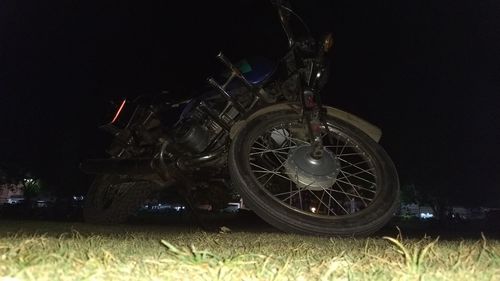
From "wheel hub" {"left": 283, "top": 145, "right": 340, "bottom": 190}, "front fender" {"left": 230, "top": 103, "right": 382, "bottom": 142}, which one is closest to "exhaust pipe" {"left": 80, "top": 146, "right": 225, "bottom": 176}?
"front fender" {"left": 230, "top": 103, "right": 382, "bottom": 142}

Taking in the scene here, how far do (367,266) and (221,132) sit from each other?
283cm

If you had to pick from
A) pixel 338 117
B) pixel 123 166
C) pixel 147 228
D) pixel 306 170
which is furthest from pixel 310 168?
pixel 147 228

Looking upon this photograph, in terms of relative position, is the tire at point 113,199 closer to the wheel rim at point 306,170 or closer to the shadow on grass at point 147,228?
the shadow on grass at point 147,228

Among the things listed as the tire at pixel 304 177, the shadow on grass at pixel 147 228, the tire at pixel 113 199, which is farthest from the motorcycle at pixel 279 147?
the tire at pixel 113 199

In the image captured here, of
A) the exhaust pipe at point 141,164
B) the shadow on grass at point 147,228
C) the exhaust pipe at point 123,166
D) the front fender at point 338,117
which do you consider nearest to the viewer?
the front fender at point 338,117

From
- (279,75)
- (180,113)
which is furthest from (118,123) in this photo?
(279,75)

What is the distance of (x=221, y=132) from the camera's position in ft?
16.7

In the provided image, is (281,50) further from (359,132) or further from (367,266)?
(367,266)

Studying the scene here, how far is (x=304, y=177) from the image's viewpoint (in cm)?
443

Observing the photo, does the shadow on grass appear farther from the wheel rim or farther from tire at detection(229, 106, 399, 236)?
the wheel rim

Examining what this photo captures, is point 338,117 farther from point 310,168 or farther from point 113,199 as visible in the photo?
point 113,199

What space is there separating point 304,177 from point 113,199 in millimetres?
3275

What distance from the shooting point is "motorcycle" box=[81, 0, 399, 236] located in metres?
4.18

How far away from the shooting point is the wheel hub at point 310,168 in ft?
14.5
